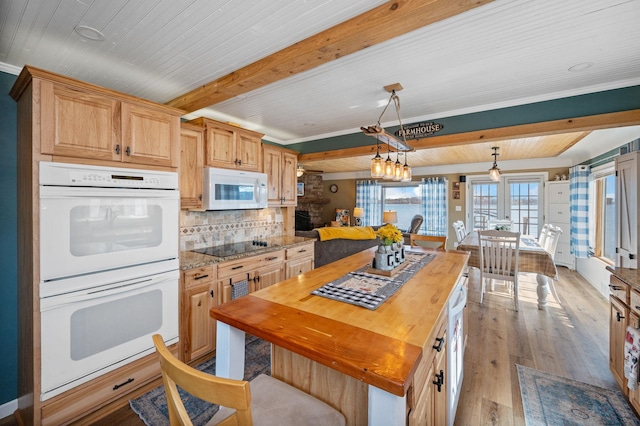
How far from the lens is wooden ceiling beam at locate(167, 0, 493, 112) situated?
1.27 m

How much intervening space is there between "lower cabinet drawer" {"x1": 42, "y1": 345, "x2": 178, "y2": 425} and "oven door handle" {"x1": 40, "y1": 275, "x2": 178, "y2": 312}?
55 centimetres

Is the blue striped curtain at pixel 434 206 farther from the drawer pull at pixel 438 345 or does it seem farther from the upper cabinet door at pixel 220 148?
the drawer pull at pixel 438 345

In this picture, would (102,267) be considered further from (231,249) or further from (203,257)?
(231,249)

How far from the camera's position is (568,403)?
1.93 meters

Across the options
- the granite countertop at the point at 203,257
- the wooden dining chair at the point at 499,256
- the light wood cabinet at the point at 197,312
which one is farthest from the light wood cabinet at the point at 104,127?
the wooden dining chair at the point at 499,256

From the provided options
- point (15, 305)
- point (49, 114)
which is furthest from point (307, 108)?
point (15, 305)

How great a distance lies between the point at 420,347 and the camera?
0.97 meters

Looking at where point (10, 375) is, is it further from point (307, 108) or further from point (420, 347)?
point (307, 108)

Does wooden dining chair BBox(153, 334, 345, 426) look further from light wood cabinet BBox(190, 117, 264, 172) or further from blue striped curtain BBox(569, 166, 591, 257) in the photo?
blue striped curtain BBox(569, 166, 591, 257)

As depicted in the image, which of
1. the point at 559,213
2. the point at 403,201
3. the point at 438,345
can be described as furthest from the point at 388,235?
the point at 403,201

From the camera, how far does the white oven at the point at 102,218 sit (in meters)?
1.57

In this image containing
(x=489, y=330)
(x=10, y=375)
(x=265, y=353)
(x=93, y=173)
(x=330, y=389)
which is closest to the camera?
(x=330, y=389)

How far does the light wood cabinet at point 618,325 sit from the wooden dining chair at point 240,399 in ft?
7.18

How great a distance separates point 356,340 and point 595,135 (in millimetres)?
4954
